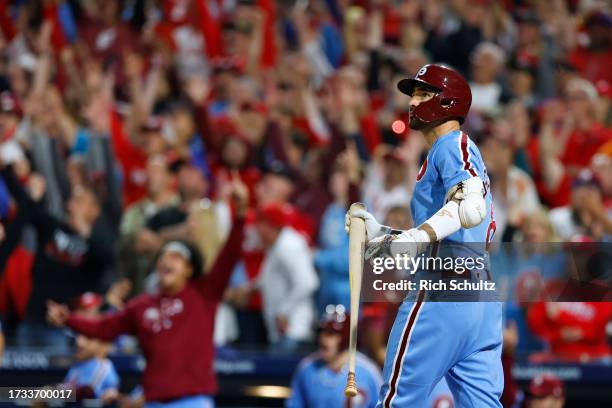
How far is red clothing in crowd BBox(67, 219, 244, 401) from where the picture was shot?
8.06 metres

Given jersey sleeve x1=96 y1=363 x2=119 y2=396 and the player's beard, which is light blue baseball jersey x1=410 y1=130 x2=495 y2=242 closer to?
the player's beard

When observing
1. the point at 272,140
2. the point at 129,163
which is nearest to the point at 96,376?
the point at 129,163

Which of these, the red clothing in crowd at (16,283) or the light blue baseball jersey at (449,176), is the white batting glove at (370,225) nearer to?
the light blue baseball jersey at (449,176)

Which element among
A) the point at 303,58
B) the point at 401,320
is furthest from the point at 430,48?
the point at 401,320

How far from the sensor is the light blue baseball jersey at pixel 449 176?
503cm

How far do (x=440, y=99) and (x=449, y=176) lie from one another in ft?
1.22

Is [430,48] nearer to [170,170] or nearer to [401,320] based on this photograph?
[170,170]

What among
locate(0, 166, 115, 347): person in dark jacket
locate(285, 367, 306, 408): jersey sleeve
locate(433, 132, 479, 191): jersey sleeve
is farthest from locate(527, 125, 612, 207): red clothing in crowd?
locate(433, 132, 479, 191): jersey sleeve

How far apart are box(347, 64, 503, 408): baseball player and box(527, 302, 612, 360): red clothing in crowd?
3.45 m

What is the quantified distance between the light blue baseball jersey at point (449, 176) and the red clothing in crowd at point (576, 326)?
11.3 ft

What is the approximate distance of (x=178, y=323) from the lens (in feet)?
26.9

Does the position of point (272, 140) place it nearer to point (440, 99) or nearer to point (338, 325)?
point (338, 325)

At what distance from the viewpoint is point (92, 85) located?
11.9 metres

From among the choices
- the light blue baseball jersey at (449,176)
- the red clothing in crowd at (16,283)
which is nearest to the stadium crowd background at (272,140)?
the red clothing in crowd at (16,283)
